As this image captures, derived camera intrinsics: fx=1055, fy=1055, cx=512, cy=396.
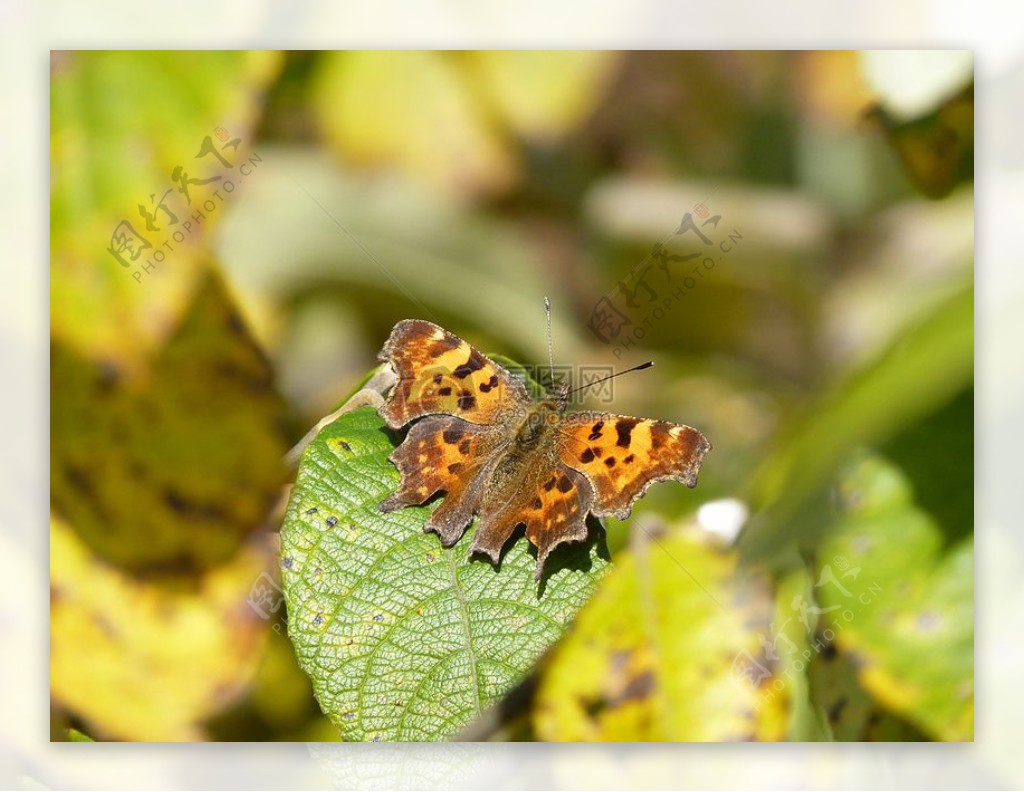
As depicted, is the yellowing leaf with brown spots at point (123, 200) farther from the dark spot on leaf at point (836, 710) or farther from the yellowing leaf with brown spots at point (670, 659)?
the dark spot on leaf at point (836, 710)

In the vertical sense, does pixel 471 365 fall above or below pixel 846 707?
above

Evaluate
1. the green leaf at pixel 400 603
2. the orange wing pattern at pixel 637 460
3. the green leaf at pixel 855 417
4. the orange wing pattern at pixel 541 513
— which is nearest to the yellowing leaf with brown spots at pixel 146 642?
the green leaf at pixel 400 603

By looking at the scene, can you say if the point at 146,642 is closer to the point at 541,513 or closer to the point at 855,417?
the point at 541,513

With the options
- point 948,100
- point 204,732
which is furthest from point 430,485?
point 948,100

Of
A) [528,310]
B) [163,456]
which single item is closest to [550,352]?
[528,310]

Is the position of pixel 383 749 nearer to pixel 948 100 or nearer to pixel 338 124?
pixel 338 124

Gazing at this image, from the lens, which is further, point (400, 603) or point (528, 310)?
point (528, 310)

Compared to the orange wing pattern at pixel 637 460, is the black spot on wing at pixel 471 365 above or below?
above

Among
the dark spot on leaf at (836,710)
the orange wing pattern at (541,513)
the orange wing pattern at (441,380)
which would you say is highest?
the orange wing pattern at (441,380)
